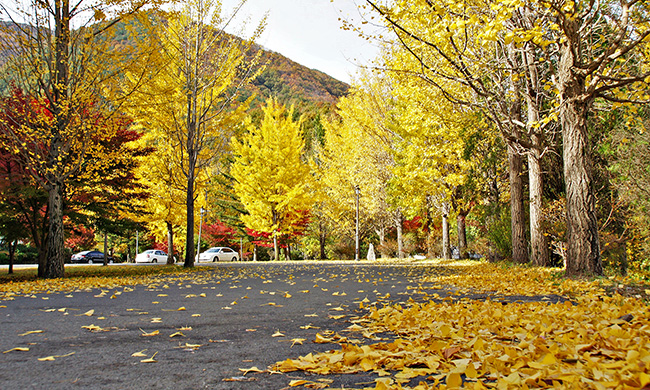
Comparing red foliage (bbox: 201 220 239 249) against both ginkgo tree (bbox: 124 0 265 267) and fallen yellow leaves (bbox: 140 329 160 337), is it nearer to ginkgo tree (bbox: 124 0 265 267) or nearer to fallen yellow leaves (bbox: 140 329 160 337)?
ginkgo tree (bbox: 124 0 265 267)

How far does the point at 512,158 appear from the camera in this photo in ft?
43.1

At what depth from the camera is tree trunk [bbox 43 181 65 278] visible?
11.5m

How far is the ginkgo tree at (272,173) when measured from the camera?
1082 inches

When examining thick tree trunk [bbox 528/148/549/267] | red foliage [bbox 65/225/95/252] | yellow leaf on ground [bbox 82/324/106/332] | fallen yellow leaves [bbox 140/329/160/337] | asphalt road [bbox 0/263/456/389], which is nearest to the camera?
asphalt road [bbox 0/263/456/389]

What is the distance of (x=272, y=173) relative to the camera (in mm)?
28031

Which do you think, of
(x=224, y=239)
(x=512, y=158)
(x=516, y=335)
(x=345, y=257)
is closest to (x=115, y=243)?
(x=224, y=239)

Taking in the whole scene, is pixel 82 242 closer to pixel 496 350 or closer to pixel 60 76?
pixel 60 76

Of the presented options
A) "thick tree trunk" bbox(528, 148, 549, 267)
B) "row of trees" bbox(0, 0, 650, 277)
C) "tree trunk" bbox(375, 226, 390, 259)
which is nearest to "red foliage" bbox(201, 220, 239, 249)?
"tree trunk" bbox(375, 226, 390, 259)

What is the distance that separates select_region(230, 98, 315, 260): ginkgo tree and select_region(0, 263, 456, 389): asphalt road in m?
20.5

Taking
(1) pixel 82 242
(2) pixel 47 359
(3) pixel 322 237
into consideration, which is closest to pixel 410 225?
(3) pixel 322 237

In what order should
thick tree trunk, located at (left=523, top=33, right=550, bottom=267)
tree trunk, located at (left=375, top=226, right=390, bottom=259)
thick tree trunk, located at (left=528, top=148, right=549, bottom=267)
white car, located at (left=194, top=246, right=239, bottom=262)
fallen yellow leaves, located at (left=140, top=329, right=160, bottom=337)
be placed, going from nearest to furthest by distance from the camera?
fallen yellow leaves, located at (left=140, top=329, right=160, bottom=337), thick tree trunk, located at (left=523, top=33, right=550, bottom=267), thick tree trunk, located at (left=528, top=148, right=549, bottom=267), white car, located at (left=194, top=246, right=239, bottom=262), tree trunk, located at (left=375, top=226, right=390, bottom=259)

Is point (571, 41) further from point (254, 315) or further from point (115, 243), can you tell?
point (115, 243)

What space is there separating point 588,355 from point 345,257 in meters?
31.3

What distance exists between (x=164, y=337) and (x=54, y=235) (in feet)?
31.1
